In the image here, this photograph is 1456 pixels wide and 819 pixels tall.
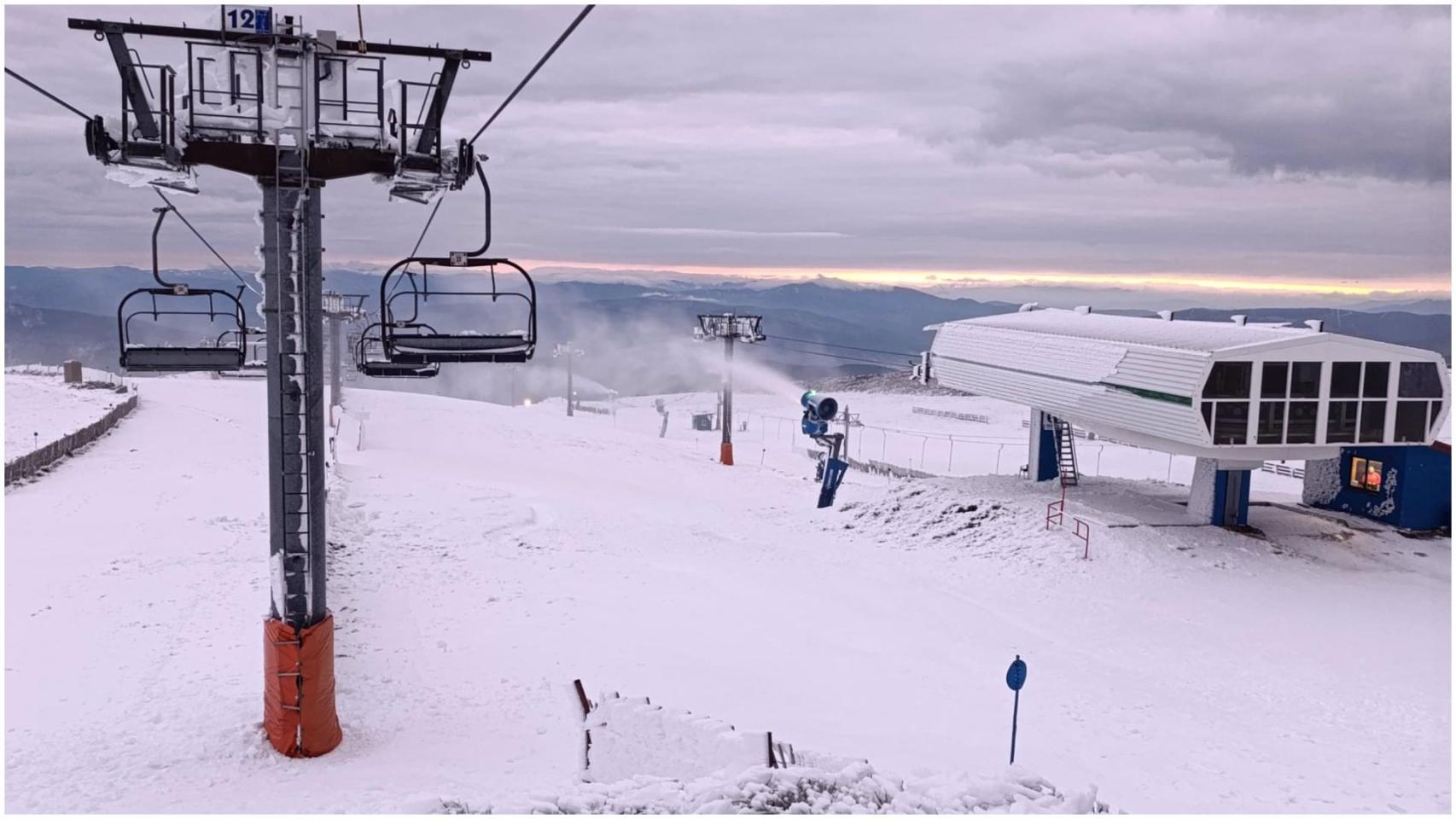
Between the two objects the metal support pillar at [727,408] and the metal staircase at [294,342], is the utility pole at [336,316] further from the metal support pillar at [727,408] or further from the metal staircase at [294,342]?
the metal staircase at [294,342]

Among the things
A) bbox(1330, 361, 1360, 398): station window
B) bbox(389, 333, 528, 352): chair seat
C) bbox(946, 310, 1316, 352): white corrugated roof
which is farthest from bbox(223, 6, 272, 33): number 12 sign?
bbox(1330, 361, 1360, 398): station window

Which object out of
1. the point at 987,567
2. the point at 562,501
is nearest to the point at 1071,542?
the point at 987,567

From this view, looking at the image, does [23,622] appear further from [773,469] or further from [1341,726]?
[773,469]

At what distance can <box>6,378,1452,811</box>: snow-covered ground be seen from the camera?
1139 cm

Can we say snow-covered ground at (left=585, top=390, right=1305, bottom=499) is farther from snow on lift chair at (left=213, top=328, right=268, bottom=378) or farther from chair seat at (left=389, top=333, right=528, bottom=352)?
snow on lift chair at (left=213, top=328, right=268, bottom=378)

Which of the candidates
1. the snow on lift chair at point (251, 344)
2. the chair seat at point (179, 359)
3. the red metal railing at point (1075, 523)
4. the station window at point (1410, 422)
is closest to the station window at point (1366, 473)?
the station window at point (1410, 422)

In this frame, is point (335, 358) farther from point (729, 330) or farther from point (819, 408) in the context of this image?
point (819, 408)

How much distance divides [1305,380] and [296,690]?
24.0m

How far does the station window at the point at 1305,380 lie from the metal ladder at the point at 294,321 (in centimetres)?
2307

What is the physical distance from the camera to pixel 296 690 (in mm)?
11227

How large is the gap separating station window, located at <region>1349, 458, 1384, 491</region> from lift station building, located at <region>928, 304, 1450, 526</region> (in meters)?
3.06

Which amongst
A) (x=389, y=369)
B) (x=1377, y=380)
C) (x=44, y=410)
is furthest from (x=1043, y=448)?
(x=44, y=410)

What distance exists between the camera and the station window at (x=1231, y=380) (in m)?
23.9

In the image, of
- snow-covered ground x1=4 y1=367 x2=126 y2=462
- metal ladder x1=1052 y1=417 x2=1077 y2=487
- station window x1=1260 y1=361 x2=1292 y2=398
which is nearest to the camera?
station window x1=1260 y1=361 x2=1292 y2=398
